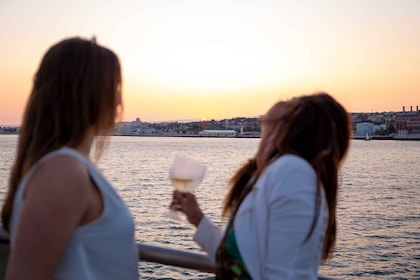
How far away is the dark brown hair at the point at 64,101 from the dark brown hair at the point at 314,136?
615mm

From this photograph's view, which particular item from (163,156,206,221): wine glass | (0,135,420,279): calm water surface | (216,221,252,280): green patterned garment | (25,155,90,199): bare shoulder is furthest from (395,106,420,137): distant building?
(25,155,90,199): bare shoulder

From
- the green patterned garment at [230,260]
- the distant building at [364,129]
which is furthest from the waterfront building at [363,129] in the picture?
the green patterned garment at [230,260]

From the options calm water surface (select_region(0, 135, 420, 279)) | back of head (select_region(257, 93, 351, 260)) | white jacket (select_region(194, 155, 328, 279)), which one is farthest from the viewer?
calm water surface (select_region(0, 135, 420, 279))

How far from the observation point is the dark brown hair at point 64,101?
153cm

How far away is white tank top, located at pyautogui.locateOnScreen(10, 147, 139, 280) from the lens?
1.50 metres

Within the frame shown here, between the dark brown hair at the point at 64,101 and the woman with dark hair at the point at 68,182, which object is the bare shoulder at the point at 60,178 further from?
the dark brown hair at the point at 64,101

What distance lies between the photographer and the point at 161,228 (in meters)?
18.4

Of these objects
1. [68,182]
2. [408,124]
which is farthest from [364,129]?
[68,182]

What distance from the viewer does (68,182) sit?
54.0 inches

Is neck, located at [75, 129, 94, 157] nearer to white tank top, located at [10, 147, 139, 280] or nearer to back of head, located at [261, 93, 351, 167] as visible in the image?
white tank top, located at [10, 147, 139, 280]

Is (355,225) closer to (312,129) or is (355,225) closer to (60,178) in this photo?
(312,129)

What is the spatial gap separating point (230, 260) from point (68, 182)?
722mm

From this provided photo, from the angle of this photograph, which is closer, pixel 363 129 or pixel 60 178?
pixel 60 178

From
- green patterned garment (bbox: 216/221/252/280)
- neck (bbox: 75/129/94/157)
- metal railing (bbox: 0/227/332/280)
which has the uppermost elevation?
neck (bbox: 75/129/94/157)
